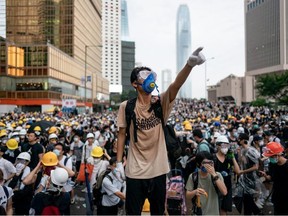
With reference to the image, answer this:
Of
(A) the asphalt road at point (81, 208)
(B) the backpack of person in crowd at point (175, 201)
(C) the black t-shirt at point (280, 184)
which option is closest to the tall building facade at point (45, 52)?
(A) the asphalt road at point (81, 208)

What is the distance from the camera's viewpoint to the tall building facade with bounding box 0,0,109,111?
58.2m

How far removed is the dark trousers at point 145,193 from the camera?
2.74 metres

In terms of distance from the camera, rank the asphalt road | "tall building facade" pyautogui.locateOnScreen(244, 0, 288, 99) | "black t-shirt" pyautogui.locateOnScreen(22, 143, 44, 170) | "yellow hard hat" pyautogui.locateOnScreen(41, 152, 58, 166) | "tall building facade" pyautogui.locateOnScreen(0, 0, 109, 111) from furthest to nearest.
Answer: "tall building facade" pyautogui.locateOnScreen(244, 0, 288, 99), "tall building facade" pyautogui.locateOnScreen(0, 0, 109, 111), the asphalt road, "black t-shirt" pyautogui.locateOnScreen(22, 143, 44, 170), "yellow hard hat" pyautogui.locateOnScreen(41, 152, 58, 166)

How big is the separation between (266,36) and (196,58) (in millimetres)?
124572

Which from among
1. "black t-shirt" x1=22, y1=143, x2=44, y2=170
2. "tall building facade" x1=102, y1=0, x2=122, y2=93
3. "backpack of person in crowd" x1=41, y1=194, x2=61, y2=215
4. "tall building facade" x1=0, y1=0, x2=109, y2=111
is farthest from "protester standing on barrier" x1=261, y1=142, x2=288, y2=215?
Answer: "tall building facade" x1=102, y1=0, x2=122, y2=93

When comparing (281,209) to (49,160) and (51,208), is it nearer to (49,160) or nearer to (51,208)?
(51,208)

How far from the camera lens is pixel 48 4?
2724 inches

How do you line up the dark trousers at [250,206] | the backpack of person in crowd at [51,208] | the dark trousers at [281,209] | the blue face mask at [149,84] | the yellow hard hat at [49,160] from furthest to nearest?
1. the dark trousers at [250,206]
2. the dark trousers at [281,209]
3. the yellow hard hat at [49,160]
4. the backpack of person in crowd at [51,208]
5. the blue face mask at [149,84]

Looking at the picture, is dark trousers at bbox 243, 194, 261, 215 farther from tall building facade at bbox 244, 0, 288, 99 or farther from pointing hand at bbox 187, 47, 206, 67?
tall building facade at bbox 244, 0, 288, 99

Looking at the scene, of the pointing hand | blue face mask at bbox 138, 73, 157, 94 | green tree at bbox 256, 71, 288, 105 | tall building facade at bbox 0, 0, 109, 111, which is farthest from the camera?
tall building facade at bbox 0, 0, 109, 111

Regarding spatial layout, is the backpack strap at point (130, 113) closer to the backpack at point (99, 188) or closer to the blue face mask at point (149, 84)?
the blue face mask at point (149, 84)

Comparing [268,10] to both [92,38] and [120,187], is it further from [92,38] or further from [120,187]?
[120,187]

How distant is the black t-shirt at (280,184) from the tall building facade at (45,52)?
3800 cm

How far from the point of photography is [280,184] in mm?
4777
